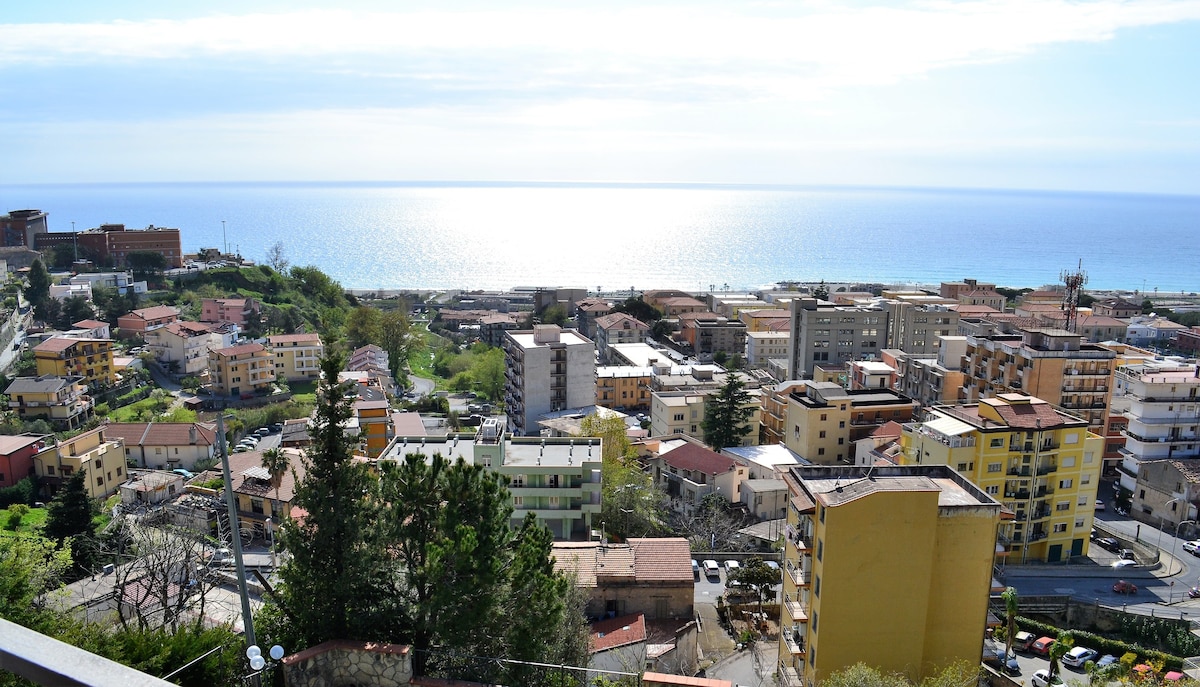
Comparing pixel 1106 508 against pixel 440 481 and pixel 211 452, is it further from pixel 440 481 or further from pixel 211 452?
pixel 211 452

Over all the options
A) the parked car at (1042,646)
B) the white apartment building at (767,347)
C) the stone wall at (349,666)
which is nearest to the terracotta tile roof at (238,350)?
the white apartment building at (767,347)

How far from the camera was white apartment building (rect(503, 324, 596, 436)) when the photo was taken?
110ft

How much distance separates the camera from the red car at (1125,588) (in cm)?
2086

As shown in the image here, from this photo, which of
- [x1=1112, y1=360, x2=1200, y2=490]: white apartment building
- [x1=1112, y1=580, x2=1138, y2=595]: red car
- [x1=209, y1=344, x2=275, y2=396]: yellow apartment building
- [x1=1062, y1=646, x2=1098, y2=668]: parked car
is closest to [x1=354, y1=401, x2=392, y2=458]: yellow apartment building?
[x1=209, y1=344, x2=275, y2=396]: yellow apartment building

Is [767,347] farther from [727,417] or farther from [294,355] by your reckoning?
[294,355]

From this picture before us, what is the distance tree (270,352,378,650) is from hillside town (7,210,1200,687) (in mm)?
46

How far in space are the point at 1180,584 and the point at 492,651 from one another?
2193 centimetres

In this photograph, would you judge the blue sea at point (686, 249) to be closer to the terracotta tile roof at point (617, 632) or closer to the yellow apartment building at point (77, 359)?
the yellow apartment building at point (77, 359)

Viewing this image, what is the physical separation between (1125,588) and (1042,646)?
14.5ft

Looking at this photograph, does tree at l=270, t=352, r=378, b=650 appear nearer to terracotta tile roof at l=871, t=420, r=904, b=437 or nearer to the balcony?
the balcony

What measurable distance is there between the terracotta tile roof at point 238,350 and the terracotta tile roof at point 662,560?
112 ft

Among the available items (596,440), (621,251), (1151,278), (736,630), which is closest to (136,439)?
(596,440)

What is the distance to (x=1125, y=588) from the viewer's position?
68.7ft

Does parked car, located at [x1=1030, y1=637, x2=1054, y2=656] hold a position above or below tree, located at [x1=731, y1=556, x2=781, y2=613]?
below
